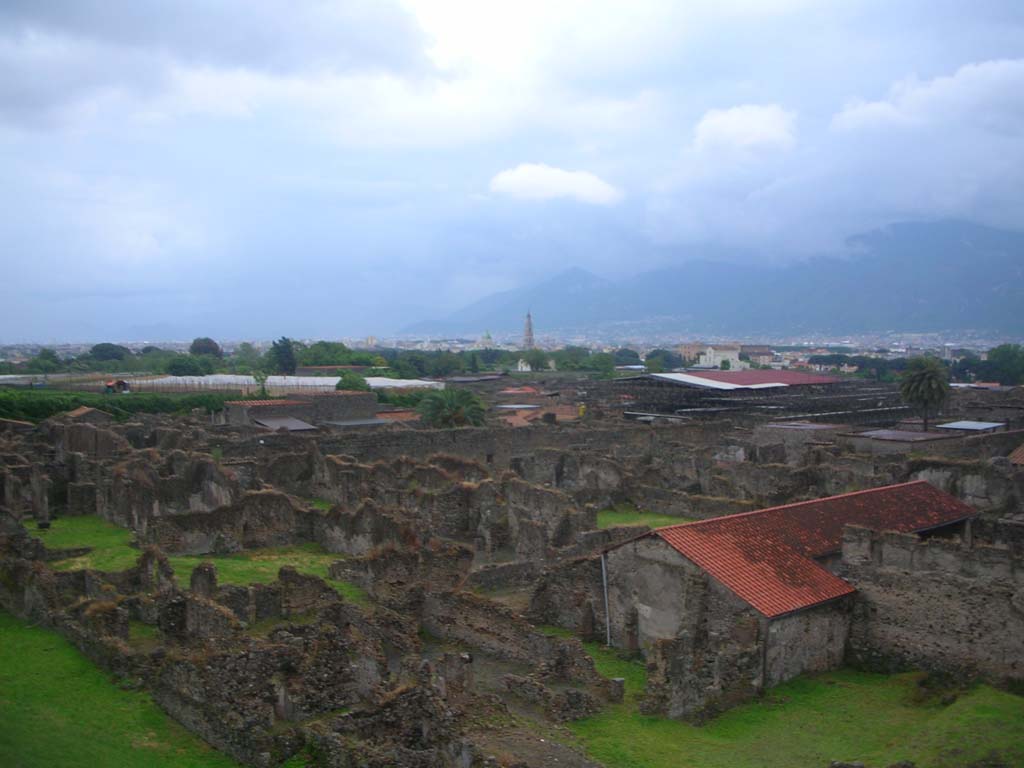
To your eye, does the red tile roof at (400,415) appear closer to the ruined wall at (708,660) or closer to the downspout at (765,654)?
the ruined wall at (708,660)

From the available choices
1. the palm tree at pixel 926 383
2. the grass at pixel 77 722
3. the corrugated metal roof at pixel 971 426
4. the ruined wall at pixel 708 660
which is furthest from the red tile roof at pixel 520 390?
the grass at pixel 77 722

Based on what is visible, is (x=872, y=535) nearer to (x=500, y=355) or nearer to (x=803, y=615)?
(x=803, y=615)

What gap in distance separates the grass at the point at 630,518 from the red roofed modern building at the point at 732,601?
9.91 m

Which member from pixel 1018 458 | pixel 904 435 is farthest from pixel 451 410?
pixel 1018 458

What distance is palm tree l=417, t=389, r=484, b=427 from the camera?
175 feet

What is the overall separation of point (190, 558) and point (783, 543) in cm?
1598

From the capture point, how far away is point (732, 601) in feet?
56.6

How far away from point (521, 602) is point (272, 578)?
6.44 meters

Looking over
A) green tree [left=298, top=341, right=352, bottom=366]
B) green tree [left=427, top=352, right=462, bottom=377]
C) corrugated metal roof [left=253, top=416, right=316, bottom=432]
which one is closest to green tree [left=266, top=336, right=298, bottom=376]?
green tree [left=298, top=341, right=352, bottom=366]

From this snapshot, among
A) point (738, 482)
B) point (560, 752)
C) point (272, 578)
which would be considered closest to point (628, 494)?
point (738, 482)

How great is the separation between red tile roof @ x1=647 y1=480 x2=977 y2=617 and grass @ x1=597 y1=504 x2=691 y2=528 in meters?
8.98

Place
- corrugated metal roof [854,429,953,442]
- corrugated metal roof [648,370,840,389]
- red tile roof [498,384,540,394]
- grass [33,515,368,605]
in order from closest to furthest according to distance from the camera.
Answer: grass [33,515,368,605], corrugated metal roof [854,429,953,442], corrugated metal roof [648,370,840,389], red tile roof [498,384,540,394]

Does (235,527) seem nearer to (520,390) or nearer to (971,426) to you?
(971,426)

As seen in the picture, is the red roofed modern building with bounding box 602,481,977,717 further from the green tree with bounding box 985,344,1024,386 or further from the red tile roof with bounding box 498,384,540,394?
the green tree with bounding box 985,344,1024,386
